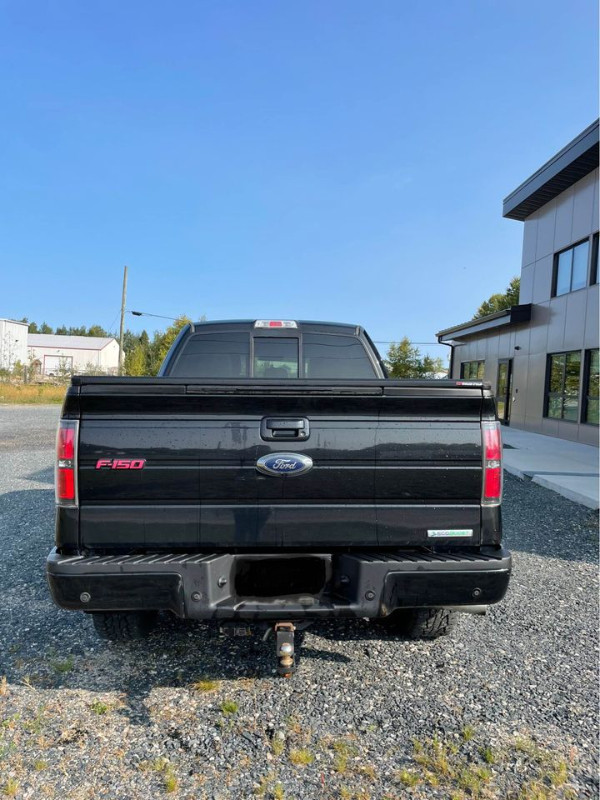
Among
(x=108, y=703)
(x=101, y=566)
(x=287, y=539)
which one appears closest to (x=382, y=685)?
(x=287, y=539)

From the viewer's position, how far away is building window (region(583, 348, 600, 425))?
11711 mm

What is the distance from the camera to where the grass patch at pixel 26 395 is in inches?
1019

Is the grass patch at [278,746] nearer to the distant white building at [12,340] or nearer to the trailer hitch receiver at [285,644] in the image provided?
the trailer hitch receiver at [285,644]

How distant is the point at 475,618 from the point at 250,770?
2015 mm

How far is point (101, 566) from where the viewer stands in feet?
7.19

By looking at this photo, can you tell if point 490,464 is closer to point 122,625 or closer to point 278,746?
point 278,746

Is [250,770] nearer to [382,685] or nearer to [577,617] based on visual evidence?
[382,685]

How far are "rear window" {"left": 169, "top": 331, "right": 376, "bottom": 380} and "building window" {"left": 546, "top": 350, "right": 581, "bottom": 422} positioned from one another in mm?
10358

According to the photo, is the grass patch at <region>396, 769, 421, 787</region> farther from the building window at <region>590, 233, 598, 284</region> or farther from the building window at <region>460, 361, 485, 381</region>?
the building window at <region>460, 361, 485, 381</region>

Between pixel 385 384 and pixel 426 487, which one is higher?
pixel 385 384

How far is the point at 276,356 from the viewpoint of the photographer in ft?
13.7

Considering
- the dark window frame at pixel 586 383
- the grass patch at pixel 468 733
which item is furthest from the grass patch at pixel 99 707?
the dark window frame at pixel 586 383

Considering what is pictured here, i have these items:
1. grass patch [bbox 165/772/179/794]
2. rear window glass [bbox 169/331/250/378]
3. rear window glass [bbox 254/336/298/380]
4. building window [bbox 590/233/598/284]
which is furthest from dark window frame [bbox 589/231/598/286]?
grass patch [bbox 165/772/179/794]

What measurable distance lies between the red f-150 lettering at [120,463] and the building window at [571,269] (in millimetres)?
13081
